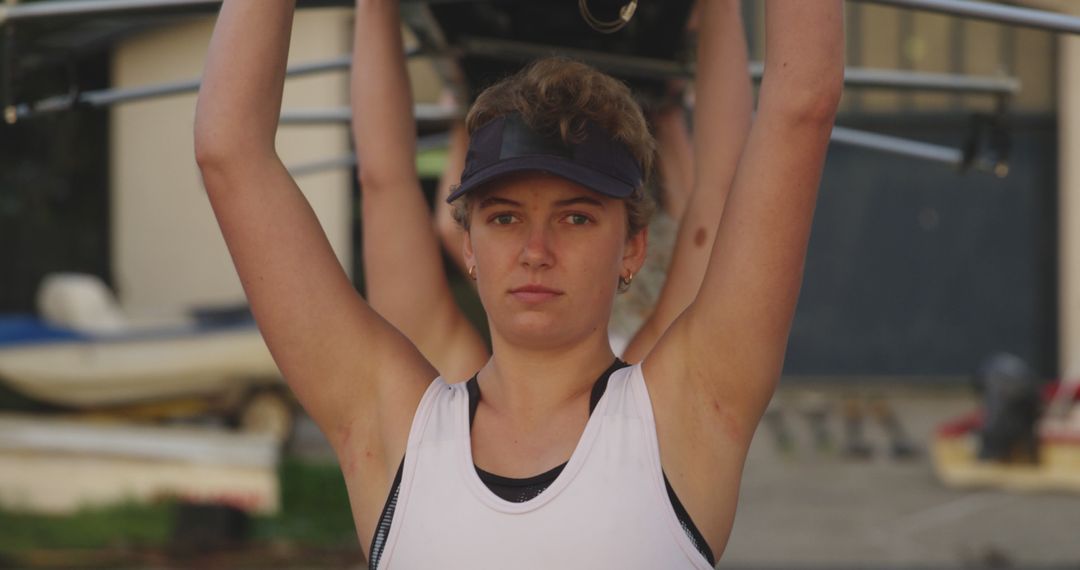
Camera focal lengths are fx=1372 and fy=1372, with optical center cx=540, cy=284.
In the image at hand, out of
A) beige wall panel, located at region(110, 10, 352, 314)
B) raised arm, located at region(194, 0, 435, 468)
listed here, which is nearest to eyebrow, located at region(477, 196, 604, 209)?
raised arm, located at region(194, 0, 435, 468)

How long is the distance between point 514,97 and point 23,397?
7892 millimetres

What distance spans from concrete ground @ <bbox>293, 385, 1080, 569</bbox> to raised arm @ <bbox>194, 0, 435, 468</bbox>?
16.4 feet

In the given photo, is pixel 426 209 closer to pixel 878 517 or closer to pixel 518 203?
pixel 518 203

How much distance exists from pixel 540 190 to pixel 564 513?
372mm

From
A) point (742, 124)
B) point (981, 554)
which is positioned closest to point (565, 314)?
point (742, 124)

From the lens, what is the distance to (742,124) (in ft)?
7.18

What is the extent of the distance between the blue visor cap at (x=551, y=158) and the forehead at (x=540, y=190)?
2cm

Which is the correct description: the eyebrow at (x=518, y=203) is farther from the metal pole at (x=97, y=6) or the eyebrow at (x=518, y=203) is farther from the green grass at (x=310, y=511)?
the green grass at (x=310, y=511)

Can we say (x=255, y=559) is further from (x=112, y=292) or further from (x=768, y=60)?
(x=112, y=292)

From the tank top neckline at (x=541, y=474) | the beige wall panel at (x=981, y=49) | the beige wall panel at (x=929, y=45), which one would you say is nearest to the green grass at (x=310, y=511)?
the tank top neckline at (x=541, y=474)

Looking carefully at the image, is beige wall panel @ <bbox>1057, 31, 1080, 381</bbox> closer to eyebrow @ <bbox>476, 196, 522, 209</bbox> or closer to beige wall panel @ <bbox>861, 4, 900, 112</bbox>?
beige wall panel @ <bbox>861, 4, 900, 112</bbox>

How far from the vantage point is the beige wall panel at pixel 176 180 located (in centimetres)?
1320

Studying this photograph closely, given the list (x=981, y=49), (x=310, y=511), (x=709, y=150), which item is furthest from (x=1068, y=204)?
(x=709, y=150)

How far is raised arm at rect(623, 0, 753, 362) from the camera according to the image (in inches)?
83.6
